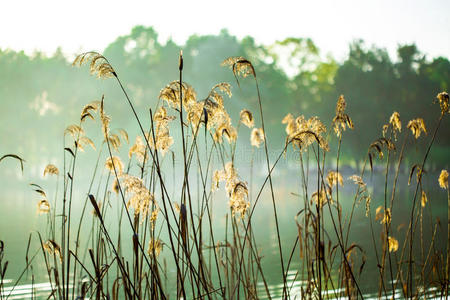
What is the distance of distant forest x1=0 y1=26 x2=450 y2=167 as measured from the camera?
34.9 m

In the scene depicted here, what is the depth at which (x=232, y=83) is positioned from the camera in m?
40.5

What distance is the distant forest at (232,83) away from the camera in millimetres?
34906

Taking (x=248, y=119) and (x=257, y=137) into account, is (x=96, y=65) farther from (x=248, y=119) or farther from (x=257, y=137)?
(x=257, y=137)

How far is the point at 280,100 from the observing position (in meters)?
43.8

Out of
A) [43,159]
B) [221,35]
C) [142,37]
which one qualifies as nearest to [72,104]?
[43,159]

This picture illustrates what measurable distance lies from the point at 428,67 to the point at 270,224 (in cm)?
2476

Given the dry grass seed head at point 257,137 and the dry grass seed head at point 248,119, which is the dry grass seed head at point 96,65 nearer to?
the dry grass seed head at point 248,119

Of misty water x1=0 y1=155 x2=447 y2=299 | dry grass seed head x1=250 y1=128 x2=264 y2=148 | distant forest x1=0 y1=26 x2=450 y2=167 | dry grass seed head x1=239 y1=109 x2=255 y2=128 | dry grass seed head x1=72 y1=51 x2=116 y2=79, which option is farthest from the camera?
distant forest x1=0 y1=26 x2=450 y2=167

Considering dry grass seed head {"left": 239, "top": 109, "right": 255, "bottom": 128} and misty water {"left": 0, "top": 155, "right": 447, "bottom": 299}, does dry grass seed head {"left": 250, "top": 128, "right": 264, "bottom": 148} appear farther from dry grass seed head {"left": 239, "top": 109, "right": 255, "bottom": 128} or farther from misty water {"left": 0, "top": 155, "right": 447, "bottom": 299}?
misty water {"left": 0, "top": 155, "right": 447, "bottom": 299}

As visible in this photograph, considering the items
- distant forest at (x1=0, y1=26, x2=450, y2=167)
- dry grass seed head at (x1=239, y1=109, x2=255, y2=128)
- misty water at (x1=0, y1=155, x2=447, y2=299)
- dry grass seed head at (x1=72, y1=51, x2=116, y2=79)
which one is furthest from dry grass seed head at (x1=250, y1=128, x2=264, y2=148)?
distant forest at (x1=0, y1=26, x2=450, y2=167)

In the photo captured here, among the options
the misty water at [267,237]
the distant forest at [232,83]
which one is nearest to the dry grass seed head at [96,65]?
the misty water at [267,237]

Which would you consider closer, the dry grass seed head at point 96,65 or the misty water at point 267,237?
the dry grass seed head at point 96,65

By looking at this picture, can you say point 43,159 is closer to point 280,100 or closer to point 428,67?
point 280,100

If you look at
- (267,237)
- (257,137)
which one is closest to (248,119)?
(257,137)
